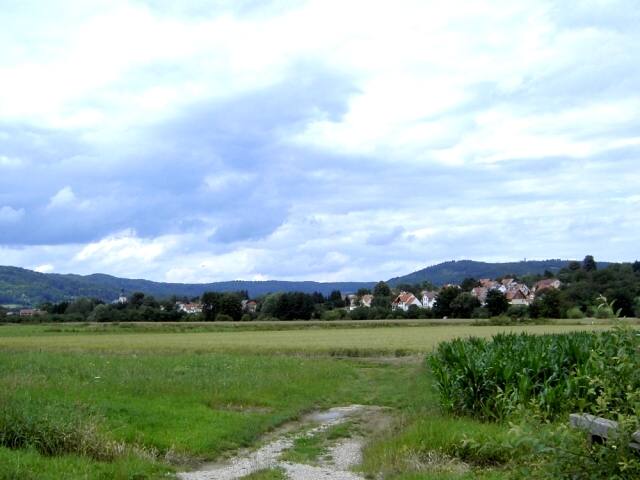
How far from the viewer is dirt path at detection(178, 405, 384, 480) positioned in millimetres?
11227

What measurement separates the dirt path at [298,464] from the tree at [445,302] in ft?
309

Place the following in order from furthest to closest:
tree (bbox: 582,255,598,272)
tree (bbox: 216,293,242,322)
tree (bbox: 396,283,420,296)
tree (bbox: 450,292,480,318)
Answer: tree (bbox: 396,283,420,296), tree (bbox: 582,255,598,272), tree (bbox: 216,293,242,322), tree (bbox: 450,292,480,318)

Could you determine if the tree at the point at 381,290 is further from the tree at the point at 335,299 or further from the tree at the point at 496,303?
the tree at the point at 496,303

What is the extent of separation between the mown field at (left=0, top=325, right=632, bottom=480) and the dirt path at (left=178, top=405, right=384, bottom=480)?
449mm

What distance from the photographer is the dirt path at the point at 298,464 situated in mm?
11227

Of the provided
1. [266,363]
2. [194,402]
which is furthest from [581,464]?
[266,363]

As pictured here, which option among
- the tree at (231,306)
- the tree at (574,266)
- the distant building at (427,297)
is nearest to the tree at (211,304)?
the tree at (231,306)

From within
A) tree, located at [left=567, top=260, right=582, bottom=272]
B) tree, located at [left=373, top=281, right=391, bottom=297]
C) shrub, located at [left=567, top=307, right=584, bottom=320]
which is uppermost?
tree, located at [left=567, top=260, right=582, bottom=272]

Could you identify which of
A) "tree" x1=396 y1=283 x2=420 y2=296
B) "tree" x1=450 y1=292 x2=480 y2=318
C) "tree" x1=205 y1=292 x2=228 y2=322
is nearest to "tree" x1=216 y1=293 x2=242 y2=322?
"tree" x1=205 y1=292 x2=228 y2=322

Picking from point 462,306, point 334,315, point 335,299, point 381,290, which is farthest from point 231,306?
point 381,290

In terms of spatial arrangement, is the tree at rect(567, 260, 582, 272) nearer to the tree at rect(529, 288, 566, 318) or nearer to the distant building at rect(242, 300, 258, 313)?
the tree at rect(529, 288, 566, 318)

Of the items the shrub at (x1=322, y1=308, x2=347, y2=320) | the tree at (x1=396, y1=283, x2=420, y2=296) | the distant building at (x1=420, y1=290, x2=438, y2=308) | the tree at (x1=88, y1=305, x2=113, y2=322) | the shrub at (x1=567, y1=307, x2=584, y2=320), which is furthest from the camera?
the tree at (x1=396, y1=283, x2=420, y2=296)

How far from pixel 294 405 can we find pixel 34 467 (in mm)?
11929

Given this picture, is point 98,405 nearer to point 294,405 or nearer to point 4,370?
point 294,405
